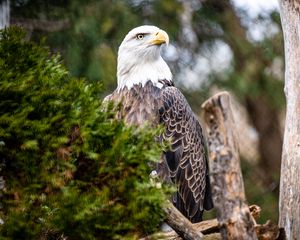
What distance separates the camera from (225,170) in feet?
10.9

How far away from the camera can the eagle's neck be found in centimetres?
575

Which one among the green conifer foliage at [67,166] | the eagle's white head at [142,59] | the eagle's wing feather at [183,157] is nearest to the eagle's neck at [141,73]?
the eagle's white head at [142,59]

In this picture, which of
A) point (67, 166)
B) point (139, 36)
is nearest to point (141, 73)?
point (139, 36)

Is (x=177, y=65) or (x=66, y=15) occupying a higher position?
(x=66, y=15)

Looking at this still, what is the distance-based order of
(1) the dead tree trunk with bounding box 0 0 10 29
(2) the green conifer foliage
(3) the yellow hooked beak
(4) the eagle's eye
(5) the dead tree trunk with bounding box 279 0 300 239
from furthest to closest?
1. (1) the dead tree trunk with bounding box 0 0 10 29
2. (4) the eagle's eye
3. (3) the yellow hooked beak
4. (5) the dead tree trunk with bounding box 279 0 300 239
5. (2) the green conifer foliage

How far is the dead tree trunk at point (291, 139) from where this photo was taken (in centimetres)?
427

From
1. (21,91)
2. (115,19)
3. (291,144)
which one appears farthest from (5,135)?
(115,19)

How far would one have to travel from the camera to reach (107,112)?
11.8 ft

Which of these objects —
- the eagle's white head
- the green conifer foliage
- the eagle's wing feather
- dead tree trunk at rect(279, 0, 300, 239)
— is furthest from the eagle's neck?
the green conifer foliage

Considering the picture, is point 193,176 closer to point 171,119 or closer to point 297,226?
point 171,119

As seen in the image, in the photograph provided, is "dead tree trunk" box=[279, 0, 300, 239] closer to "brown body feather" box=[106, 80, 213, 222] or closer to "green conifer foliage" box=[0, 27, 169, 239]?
"green conifer foliage" box=[0, 27, 169, 239]

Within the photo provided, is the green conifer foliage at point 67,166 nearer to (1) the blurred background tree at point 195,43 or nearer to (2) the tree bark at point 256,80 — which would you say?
(1) the blurred background tree at point 195,43

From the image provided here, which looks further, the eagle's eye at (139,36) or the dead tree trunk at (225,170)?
the eagle's eye at (139,36)

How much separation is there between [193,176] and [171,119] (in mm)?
384
